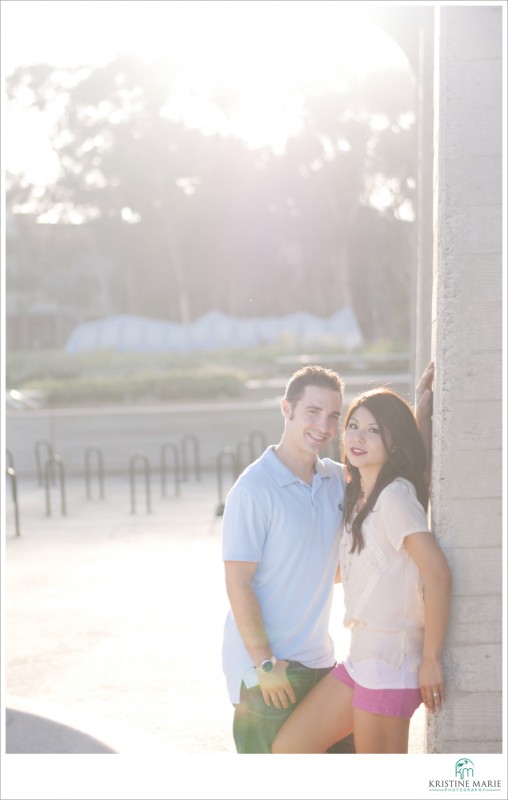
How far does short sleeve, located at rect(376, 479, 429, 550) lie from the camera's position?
11.6 feet

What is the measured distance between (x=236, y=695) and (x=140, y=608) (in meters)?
4.57

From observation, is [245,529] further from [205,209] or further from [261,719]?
[205,209]

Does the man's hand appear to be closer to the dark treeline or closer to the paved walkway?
the paved walkway

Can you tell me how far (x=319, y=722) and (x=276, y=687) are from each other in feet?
0.66

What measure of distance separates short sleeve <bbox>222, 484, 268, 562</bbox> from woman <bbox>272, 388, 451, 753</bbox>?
296 millimetres

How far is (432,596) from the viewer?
3.50m

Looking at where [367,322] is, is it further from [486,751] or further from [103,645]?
[486,751]

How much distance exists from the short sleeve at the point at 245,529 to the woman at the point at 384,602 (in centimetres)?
30

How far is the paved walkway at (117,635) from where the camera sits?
4.54 m

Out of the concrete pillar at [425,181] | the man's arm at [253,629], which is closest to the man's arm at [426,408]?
the man's arm at [253,629]

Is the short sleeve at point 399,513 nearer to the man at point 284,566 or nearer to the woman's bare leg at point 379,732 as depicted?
the man at point 284,566

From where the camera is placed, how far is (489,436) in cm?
355

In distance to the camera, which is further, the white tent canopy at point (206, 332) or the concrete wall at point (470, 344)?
the white tent canopy at point (206, 332)

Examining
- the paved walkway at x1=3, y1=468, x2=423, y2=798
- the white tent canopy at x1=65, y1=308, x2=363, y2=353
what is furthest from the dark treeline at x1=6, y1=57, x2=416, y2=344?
the paved walkway at x1=3, y1=468, x2=423, y2=798
